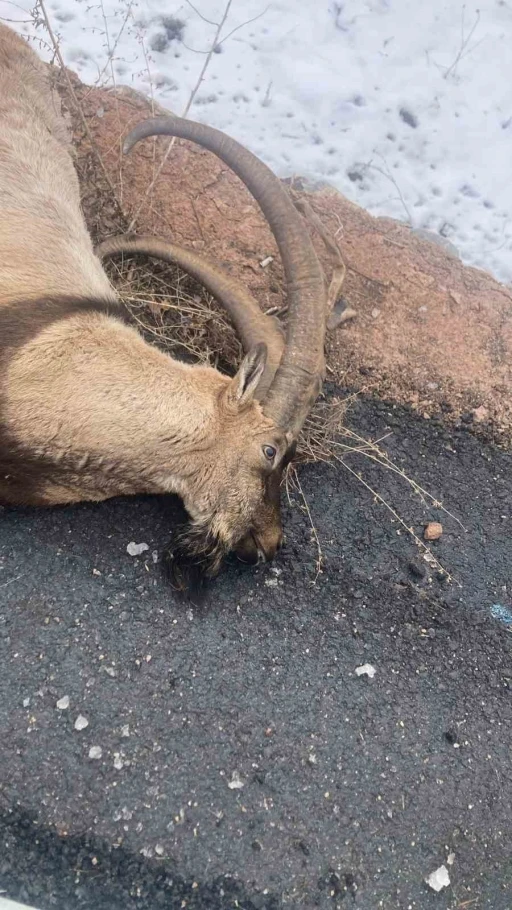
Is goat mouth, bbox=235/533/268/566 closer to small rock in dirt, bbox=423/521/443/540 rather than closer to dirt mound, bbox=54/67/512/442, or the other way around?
small rock in dirt, bbox=423/521/443/540

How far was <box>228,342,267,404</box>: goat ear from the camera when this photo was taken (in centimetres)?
345

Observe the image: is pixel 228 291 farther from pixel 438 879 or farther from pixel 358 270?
pixel 438 879

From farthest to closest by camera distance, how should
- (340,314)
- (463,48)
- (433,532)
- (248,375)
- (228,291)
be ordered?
1. (463,48)
2. (340,314)
3. (433,532)
4. (228,291)
5. (248,375)

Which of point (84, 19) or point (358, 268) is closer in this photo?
point (358, 268)

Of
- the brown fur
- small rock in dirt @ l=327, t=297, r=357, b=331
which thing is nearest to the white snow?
Answer: small rock in dirt @ l=327, t=297, r=357, b=331

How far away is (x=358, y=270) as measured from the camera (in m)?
4.92

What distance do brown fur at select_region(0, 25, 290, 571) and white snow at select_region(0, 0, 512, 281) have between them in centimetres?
200

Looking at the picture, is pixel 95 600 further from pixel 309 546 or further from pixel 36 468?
pixel 309 546

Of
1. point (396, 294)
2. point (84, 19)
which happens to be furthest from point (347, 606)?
point (84, 19)

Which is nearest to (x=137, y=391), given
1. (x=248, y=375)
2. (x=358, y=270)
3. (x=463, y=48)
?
(x=248, y=375)

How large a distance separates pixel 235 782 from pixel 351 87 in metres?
5.20

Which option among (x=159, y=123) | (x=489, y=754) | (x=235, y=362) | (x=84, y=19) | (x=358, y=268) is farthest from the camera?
(x=84, y=19)

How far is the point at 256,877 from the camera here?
3227mm

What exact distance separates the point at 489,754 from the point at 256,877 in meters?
1.45
